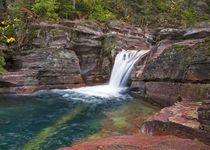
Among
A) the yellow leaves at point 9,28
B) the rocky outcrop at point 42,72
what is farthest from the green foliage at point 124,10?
the rocky outcrop at point 42,72

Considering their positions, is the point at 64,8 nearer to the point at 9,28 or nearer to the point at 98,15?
the point at 98,15

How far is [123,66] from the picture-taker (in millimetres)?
14430

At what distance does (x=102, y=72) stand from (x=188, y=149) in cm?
1310

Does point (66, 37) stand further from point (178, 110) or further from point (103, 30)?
point (178, 110)

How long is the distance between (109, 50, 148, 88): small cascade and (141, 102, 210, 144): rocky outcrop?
8.44 meters

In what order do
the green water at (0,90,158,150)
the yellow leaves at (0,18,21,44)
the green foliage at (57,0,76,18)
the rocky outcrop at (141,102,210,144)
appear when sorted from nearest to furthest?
the rocky outcrop at (141,102,210,144) < the green water at (0,90,158,150) < the yellow leaves at (0,18,21,44) < the green foliage at (57,0,76,18)

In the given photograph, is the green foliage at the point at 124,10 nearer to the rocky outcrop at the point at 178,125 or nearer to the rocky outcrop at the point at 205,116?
the rocky outcrop at the point at 178,125

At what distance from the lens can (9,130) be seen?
18.2 feet

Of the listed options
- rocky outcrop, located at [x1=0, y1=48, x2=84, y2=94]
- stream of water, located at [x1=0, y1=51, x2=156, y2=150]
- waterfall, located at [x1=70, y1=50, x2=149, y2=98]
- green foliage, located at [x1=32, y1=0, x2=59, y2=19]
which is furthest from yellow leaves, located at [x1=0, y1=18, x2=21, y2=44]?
waterfall, located at [x1=70, y1=50, x2=149, y2=98]

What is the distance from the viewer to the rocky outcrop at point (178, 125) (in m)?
3.56

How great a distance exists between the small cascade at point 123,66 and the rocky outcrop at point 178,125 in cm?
844

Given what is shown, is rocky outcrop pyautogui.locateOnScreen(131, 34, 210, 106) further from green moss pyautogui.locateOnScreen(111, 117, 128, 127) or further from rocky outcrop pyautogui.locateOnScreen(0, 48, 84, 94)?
rocky outcrop pyautogui.locateOnScreen(0, 48, 84, 94)

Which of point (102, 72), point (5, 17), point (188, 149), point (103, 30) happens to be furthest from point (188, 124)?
point (5, 17)

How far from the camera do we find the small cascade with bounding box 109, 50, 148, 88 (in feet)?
44.9
